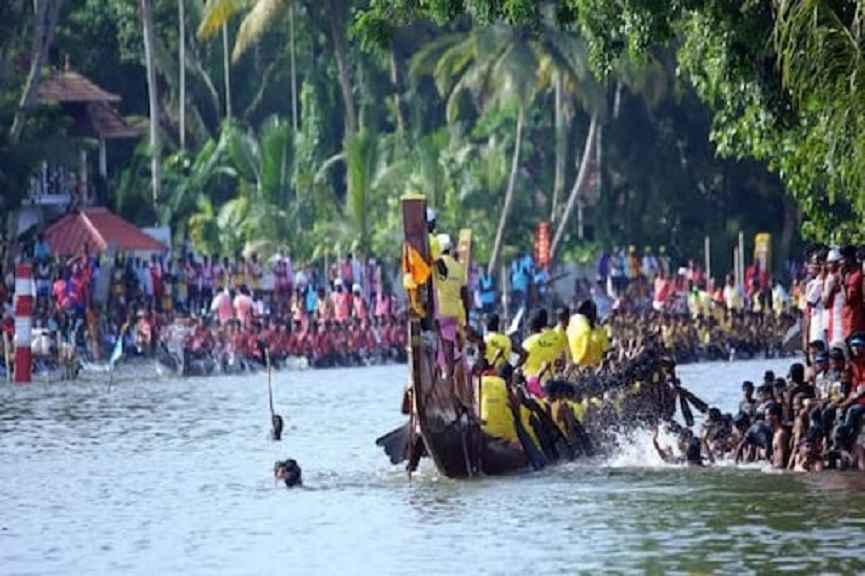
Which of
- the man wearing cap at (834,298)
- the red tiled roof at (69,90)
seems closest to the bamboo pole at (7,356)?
the red tiled roof at (69,90)

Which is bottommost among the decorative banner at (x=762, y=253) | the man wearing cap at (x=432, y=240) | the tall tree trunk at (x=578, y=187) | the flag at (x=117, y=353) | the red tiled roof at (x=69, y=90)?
the flag at (x=117, y=353)

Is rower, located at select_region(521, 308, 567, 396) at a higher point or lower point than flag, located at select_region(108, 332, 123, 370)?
lower

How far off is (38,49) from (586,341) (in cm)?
2687

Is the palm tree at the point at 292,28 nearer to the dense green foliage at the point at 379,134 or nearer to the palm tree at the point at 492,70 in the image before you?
the dense green foliage at the point at 379,134

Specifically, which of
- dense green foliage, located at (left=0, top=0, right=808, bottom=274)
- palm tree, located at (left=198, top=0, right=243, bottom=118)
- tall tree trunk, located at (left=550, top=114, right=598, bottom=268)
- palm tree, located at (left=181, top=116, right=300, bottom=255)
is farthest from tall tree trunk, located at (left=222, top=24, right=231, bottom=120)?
tall tree trunk, located at (left=550, top=114, right=598, bottom=268)

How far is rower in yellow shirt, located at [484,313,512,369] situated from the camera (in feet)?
93.0

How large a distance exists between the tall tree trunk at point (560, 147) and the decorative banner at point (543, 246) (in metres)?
3.29

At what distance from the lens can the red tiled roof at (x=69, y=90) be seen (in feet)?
213

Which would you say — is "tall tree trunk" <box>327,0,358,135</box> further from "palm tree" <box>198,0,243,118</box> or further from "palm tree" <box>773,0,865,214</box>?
"palm tree" <box>773,0,865,214</box>

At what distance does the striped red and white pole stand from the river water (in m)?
10.8

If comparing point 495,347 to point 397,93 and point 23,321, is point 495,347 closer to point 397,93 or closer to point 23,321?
point 23,321

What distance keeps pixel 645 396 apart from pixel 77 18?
4253 centimetres

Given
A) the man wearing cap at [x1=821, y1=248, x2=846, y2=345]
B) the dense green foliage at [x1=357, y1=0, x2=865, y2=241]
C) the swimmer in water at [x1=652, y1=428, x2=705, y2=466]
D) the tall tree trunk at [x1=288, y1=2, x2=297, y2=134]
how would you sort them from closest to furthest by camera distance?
the dense green foliage at [x1=357, y1=0, x2=865, y2=241]
the swimmer in water at [x1=652, y1=428, x2=705, y2=466]
the man wearing cap at [x1=821, y1=248, x2=846, y2=345]
the tall tree trunk at [x1=288, y1=2, x2=297, y2=134]

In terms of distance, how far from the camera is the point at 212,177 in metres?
69.3
